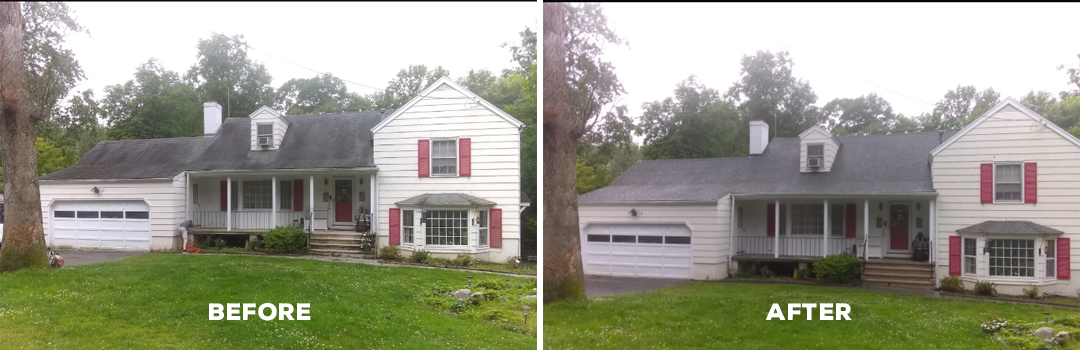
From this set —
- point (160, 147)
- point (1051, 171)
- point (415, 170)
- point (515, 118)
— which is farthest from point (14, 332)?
point (1051, 171)

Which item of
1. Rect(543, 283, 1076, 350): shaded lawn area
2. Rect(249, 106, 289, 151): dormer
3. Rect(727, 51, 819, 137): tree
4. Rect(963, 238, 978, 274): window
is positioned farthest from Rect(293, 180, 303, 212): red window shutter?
Rect(963, 238, 978, 274): window

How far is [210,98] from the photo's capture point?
372 centimetres

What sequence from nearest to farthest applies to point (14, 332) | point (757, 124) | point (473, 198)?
1. point (473, 198)
2. point (14, 332)
3. point (757, 124)

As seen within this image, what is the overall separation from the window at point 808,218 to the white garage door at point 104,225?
4.09 metres

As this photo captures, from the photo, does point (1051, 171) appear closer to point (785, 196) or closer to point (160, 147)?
point (785, 196)

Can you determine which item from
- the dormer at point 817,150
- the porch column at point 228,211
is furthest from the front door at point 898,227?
the porch column at point 228,211

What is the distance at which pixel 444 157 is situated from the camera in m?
3.41

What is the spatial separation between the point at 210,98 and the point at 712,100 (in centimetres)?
309

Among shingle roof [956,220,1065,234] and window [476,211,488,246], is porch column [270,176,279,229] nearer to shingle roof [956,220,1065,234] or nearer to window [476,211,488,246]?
window [476,211,488,246]

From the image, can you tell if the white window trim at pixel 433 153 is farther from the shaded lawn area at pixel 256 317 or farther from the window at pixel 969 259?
the window at pixel 969 259

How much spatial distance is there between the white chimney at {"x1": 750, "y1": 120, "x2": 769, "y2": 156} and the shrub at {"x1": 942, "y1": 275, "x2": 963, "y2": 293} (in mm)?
1371

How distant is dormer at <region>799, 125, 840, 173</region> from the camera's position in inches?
158

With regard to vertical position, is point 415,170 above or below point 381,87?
below

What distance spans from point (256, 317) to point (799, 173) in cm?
347
